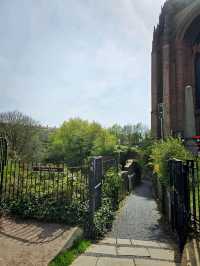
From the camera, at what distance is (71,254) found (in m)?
3.81

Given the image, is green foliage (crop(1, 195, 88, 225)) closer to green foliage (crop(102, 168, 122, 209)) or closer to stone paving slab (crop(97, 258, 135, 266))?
stone paving slab (crop(97, 258, 135, 266))

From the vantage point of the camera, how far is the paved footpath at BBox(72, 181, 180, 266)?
144 inches

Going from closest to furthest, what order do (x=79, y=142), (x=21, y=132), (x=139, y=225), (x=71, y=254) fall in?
(x=71, y=254)
(x=139, y=225)
(x=21, y=132)
(x=79, y=142)

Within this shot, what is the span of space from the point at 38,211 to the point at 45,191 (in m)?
0.64

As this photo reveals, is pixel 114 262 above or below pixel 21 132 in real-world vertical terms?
below

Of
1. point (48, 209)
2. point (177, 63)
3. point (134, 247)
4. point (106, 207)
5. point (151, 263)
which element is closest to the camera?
point (151, 263)

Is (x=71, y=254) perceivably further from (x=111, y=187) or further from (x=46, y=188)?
→ (x=111, y=187)

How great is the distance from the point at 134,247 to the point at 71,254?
4.45 feet

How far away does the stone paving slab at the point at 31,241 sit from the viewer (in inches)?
138

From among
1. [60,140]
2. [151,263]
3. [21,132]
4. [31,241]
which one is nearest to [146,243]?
[151,263]

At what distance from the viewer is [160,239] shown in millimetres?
4930

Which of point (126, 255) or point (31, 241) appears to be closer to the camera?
point (126, 255)

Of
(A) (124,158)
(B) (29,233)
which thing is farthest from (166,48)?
(B) (29,233)

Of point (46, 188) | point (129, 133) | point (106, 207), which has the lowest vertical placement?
point (106, 207)
